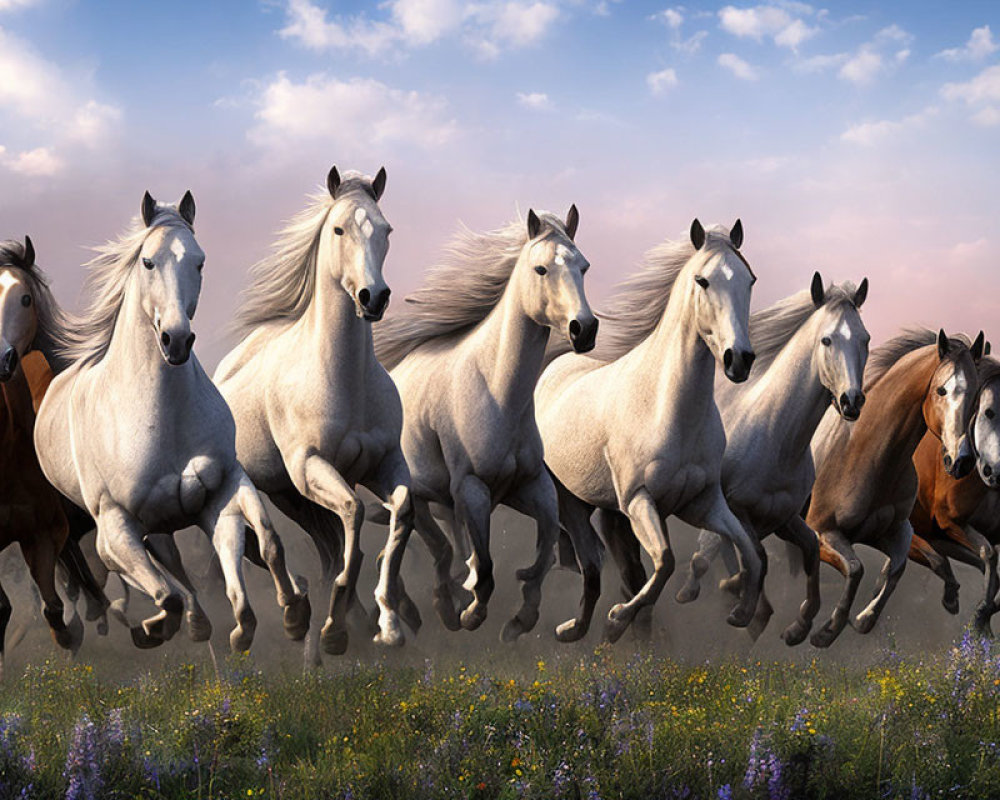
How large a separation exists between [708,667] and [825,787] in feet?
8.90

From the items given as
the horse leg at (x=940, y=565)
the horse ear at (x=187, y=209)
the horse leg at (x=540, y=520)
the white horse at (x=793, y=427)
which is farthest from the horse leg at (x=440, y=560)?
the horse leg at (x=940, y=565)

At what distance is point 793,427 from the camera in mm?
10398

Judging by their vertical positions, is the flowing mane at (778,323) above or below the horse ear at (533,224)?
below

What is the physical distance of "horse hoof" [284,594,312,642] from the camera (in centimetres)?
750

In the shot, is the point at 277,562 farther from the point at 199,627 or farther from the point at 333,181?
the point at 333,181

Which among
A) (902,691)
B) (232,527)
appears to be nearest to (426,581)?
(232,527)

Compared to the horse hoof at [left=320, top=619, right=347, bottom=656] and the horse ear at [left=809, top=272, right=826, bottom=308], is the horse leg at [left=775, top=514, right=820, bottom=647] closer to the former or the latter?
the horse ear at [left=809, top=272, right=826, bottom=308]

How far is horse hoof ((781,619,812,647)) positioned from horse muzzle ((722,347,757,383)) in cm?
293

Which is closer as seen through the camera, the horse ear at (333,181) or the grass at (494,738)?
the grass at (494,738)

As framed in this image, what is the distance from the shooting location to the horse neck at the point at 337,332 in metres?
8.70

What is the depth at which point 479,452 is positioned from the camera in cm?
922

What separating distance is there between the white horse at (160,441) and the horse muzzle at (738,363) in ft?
10.2

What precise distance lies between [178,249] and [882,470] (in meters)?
6.33

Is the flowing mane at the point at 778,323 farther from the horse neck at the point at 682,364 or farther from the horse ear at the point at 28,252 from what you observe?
the horse ear at the point at 28,252
